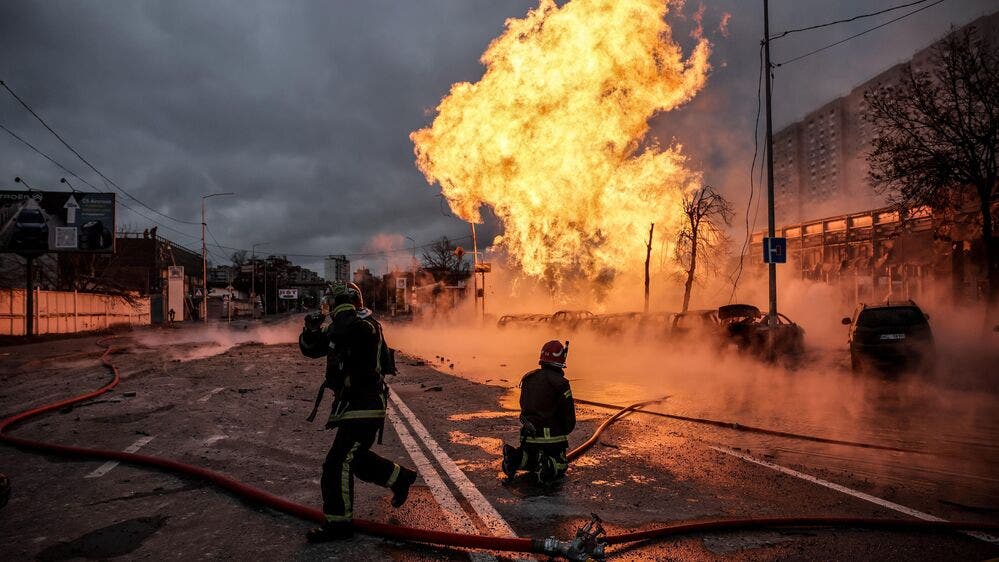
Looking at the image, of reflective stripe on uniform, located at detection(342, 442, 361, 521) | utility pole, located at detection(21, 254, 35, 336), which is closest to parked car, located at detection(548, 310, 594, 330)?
reflective stripe on uniform, located at detection(342, 442, 361, 521)

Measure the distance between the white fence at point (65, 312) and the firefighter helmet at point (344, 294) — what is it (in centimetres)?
3347

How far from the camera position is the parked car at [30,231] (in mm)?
29094

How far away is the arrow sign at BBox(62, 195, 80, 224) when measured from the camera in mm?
30859

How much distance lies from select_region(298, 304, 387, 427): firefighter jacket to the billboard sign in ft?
109

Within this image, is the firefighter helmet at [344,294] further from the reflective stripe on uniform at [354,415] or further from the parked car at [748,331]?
the parked car at [748,331]

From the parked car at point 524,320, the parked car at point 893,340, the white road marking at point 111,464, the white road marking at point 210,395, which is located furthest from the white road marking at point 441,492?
the parked car at point 524,320

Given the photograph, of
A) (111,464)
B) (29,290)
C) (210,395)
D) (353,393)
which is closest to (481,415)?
(111,464)

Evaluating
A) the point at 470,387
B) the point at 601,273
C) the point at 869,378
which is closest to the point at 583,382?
the point at 470,387

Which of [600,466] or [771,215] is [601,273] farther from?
[600,466]

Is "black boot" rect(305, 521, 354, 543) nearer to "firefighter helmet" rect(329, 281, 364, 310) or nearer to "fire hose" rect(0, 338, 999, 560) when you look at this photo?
"fire hose" rect(0, 338, 999, 560)

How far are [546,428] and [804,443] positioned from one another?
12.2ft

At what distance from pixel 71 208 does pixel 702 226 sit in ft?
109

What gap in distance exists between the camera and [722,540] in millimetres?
3971

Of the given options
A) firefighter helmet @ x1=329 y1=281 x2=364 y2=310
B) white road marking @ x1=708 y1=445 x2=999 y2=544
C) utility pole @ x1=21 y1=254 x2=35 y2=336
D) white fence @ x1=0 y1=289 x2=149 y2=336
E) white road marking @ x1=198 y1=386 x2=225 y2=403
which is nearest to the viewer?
white road marking @ x1=708 y1=445 x2=999 y2=544
